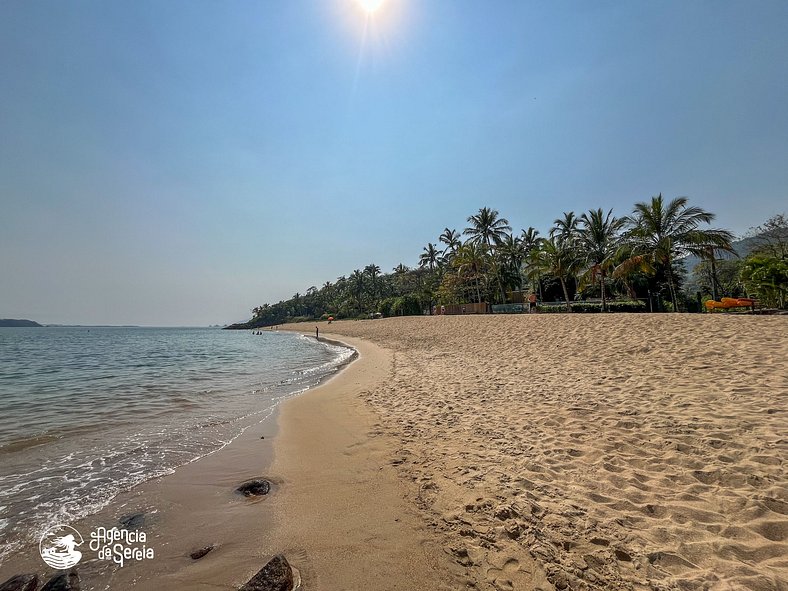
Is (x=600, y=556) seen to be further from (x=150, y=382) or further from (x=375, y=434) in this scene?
(x=150, y=382)

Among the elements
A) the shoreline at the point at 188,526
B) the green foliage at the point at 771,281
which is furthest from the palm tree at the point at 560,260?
the shoreline at the point at 188,526

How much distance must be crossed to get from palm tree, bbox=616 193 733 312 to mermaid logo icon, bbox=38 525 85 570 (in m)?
29.3

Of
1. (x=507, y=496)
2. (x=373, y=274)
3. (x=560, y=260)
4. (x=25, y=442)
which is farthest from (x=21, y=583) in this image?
(x=373, y=274)

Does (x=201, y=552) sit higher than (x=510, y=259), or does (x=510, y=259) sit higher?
(x=510, y=259)

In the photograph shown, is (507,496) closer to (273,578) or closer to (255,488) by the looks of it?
(273,578)

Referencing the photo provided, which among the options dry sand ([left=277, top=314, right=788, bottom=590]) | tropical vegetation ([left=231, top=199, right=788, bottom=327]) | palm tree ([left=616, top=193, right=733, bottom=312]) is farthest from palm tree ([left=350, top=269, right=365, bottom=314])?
dry sand ([left=277, top=314, right=788, bottom=590])

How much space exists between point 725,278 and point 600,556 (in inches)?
2566

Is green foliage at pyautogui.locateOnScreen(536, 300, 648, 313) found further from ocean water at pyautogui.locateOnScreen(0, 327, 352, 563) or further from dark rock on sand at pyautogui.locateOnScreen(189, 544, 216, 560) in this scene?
dark rock on sand at pyautogui.locateOnScreen(189, 544, 216, 560)

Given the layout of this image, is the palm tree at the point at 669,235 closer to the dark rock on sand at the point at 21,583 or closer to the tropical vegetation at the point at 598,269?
the tropical vegetation at the point at 598,269

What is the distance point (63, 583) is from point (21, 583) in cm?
38

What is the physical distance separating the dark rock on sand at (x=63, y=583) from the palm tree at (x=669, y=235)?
2928 cm

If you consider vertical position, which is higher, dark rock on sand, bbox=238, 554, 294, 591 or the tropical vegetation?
the tropical vegetation

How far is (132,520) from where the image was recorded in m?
3.82

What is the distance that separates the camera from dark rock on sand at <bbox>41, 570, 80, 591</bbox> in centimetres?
266
